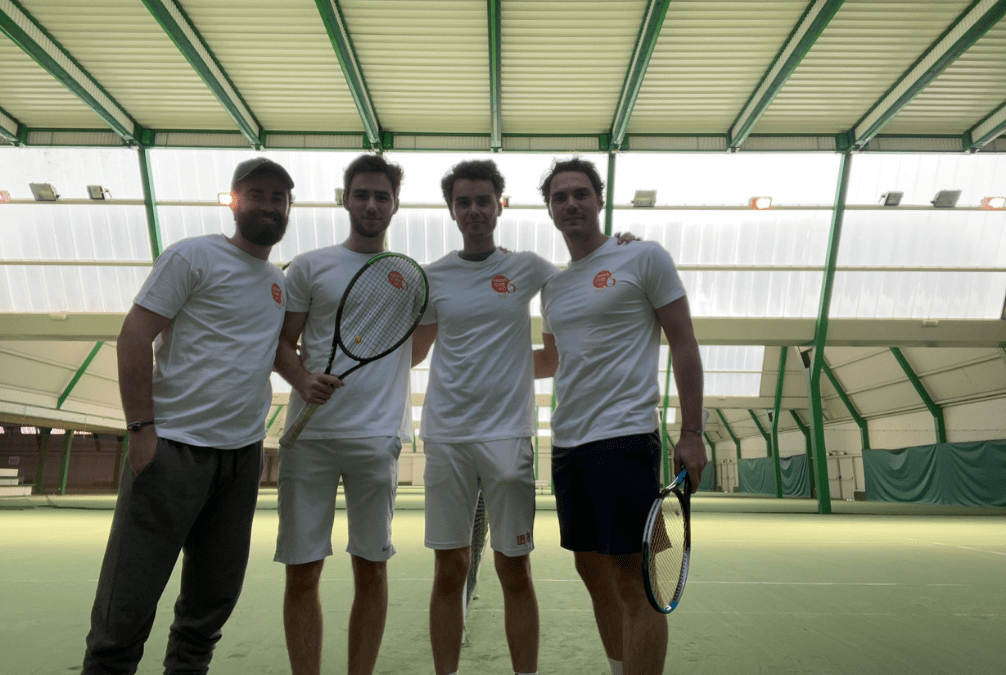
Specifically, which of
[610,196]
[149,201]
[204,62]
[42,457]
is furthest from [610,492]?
[42,457]

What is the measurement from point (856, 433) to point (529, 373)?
2464cm

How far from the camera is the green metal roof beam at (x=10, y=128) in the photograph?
11.9 metres

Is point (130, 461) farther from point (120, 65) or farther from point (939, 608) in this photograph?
point (120, 65)

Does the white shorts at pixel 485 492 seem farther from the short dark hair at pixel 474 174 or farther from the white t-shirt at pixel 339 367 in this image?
the short dark hair at pixel 474 174

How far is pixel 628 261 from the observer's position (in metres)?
2.35

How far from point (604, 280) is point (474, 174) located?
0.67 m

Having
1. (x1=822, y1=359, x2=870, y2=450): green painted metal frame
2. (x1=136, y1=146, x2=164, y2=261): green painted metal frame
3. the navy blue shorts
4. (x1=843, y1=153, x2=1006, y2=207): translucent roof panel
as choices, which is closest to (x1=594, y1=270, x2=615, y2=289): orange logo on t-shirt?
the navy blue shorts

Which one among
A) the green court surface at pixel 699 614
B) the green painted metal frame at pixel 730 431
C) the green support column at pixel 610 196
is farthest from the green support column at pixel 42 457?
the green painted metal frame at pixel 730 431

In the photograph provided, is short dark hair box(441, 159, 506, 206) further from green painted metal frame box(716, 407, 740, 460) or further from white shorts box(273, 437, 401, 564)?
green painted metal frame box(716, 407, 740, 460)

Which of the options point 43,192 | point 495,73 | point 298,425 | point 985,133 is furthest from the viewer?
point 43,192

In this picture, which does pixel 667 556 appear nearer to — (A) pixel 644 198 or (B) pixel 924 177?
(A) pixel 644 198

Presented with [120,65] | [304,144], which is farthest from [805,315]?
[120,65]

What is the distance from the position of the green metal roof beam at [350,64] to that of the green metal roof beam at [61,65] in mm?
4221

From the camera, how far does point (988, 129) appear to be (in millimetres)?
11961
